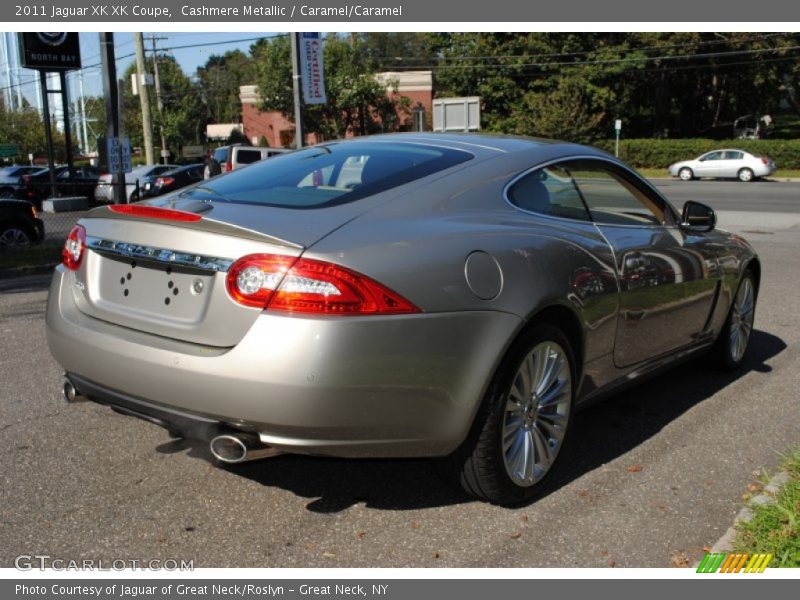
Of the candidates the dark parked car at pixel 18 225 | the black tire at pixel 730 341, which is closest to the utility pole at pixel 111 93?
the dark parked car at pixel 18 225

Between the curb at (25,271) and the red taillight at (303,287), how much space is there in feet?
30.0

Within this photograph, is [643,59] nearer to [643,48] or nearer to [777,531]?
[643,48]

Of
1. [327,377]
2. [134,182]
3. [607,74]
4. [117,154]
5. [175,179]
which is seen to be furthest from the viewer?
[607,74]

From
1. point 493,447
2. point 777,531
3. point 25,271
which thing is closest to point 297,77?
point 25,271

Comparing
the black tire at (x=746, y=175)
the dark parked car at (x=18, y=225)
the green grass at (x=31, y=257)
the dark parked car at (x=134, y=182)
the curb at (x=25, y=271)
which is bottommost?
the black tire at (x=746, y=175)

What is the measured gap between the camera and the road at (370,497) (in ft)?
10.8

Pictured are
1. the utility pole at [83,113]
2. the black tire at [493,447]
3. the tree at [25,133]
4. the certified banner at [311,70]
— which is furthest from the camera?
the utility pole at [83,113]

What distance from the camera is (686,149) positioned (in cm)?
4919

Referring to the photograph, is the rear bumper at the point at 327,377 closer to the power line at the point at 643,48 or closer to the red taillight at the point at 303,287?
the red taillight at the point at 303,287

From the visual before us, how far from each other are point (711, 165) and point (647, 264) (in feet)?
128

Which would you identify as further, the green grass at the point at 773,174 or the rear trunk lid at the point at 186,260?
the green grass at the point at 773,174

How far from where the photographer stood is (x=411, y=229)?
3316 millimetres

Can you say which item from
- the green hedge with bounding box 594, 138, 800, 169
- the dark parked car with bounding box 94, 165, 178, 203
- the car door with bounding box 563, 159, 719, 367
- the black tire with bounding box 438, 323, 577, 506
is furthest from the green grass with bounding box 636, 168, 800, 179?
the black tire with bounding box 438, 323, 577, 506

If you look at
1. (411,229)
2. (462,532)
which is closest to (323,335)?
(411,229)
